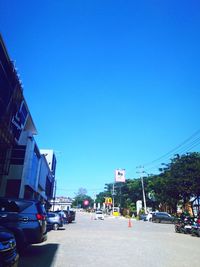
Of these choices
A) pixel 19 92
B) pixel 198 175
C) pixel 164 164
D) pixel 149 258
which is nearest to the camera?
pixel 149 258

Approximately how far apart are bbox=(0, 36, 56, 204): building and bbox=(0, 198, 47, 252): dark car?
1509 centimetres

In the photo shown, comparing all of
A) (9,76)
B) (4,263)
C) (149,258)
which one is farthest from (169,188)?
(4,263)

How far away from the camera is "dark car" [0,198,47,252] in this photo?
26.5 feet

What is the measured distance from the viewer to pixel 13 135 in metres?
28.6

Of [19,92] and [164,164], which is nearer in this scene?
[19,92]

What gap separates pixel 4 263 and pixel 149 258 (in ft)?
21.2

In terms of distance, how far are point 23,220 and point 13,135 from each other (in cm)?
2146

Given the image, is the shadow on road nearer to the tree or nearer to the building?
the building

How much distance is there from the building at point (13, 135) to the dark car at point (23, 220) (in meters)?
15.1

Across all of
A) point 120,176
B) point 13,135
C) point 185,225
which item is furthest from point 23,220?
→ point 120,176

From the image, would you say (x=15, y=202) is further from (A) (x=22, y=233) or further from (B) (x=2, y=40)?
(B) (x=2, y=40)

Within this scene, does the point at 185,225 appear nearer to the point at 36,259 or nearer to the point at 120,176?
the point at 36,259

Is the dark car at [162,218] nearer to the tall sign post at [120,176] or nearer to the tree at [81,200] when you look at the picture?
the tall sign post at [120,176]

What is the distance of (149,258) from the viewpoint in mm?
9320
